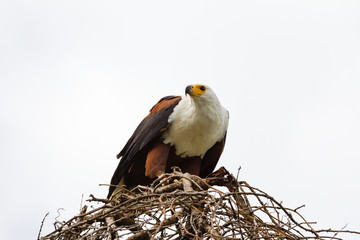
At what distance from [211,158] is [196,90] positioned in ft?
3.21

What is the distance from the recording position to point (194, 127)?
19.5ft

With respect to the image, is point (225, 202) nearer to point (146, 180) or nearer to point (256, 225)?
point (256, 225)

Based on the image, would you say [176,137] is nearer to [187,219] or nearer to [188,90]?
[188,90]

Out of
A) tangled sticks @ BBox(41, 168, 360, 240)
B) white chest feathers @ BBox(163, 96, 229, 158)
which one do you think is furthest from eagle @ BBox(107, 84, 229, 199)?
tangled sticks @ BBox(41, 168, 360, 240)

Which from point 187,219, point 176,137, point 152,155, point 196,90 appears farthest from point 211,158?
point 187,219

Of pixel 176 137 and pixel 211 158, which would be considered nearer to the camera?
pixel 176 137

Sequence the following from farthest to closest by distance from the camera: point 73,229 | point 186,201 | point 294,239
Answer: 1. point 73,229
2. point 186,201
3. point 294,239

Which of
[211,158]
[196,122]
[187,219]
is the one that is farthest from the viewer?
[211,158]

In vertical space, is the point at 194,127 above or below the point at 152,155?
above

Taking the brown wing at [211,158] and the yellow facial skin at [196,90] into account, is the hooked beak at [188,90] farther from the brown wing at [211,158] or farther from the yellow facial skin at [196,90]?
the brown wing at [211,158]

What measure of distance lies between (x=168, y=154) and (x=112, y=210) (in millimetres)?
2440

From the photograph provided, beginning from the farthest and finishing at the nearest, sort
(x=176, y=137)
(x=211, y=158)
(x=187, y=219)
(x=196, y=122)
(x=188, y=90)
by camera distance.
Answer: (x=211, y=158) → (x=176, y=137) → (x=196, y=122) → (x=188, y=90) → (x=187, y=219)

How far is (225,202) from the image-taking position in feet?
11.3

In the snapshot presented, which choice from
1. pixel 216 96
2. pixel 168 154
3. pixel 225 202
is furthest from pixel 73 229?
pixel 216 96
